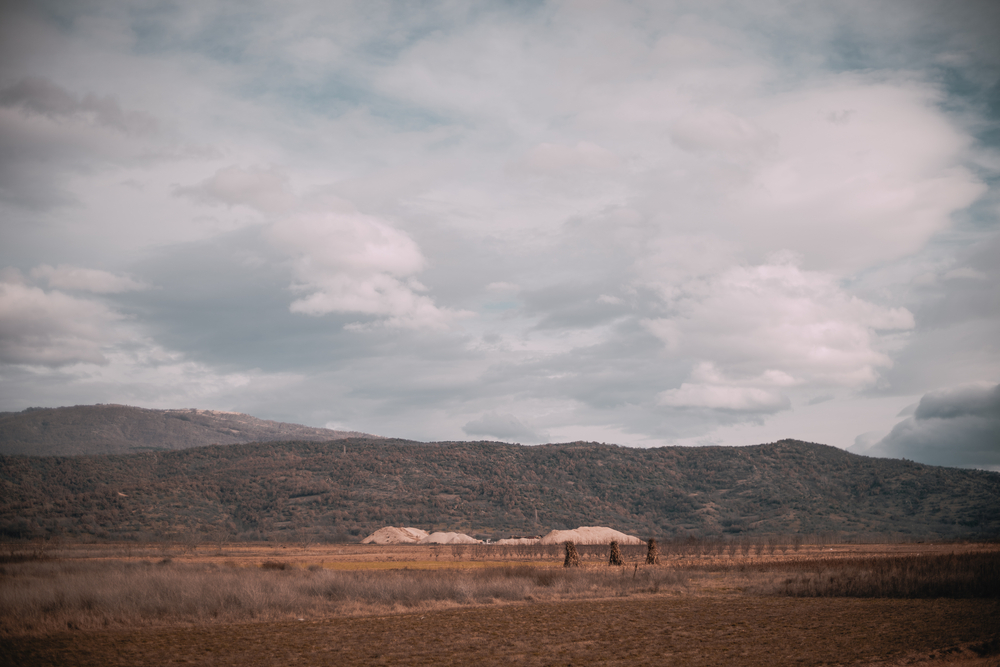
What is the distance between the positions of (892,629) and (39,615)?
36.3 meters

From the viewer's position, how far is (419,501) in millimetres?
176500

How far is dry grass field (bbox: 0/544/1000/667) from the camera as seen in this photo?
22.3 m

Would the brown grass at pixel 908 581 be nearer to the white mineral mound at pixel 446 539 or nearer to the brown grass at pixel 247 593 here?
the brown grass at pixel 247 593

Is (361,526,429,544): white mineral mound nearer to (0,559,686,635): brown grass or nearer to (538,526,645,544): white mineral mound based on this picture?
(538,526,645,544): white mineral mound

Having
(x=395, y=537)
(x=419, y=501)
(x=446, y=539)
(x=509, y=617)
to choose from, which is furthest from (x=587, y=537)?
(x=509, y=617)

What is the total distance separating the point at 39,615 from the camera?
31.9 meters

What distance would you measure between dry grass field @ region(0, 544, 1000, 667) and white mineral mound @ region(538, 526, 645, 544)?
80.0 metres

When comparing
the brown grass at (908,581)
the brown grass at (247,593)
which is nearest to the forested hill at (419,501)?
the brown grass at (247,593)

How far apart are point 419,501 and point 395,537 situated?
129ft

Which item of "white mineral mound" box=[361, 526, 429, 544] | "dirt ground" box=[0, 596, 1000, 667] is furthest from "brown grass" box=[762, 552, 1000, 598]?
"white mineral mound" box=[361, 526, 429, 544]

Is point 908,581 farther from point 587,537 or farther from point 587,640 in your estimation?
point 587,537

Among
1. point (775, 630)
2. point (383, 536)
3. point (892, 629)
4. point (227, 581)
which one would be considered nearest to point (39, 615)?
point (227, 581)

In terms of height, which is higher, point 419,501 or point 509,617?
point 509,617

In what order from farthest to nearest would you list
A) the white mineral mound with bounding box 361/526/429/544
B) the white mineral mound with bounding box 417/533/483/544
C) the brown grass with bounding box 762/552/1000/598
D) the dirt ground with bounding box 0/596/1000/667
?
the white mineral mound with bounding box 361/526/429/544
the white mineral mound with bounding box 417/533/483/544
the brown grass with bounding box 762/552/1000/598
the dirt ground with bounding box 0/596/1000/667
